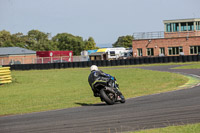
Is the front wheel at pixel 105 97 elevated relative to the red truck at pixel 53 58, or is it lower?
lower

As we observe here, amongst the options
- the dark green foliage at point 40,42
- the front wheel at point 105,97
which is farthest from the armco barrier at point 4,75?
the dark green foliage at point 40,42

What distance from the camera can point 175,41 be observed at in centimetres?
5762

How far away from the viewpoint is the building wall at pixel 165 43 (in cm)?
5653

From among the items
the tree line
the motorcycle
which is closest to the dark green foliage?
the tree line

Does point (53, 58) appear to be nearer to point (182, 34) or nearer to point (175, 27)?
point (175, 27)

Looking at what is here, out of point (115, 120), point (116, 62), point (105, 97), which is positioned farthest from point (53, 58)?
point (115, 120)

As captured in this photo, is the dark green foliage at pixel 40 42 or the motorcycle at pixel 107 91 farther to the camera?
the dark green foliage at pixel 40 42

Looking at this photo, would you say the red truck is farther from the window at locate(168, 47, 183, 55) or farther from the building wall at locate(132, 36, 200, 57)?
the window at locate(168, 47, 183, 55)

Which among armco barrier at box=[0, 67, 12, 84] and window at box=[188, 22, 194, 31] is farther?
window at box=[188, 22, 194, 31]

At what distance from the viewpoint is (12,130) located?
840cm

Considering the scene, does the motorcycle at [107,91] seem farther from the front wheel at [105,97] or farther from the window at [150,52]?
the window at [150,52]

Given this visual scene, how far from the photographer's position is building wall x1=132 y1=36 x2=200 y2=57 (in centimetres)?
5653

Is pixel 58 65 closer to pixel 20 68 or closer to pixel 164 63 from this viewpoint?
pixel 20 68

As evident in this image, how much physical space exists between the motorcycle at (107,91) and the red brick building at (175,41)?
45.8 meters
